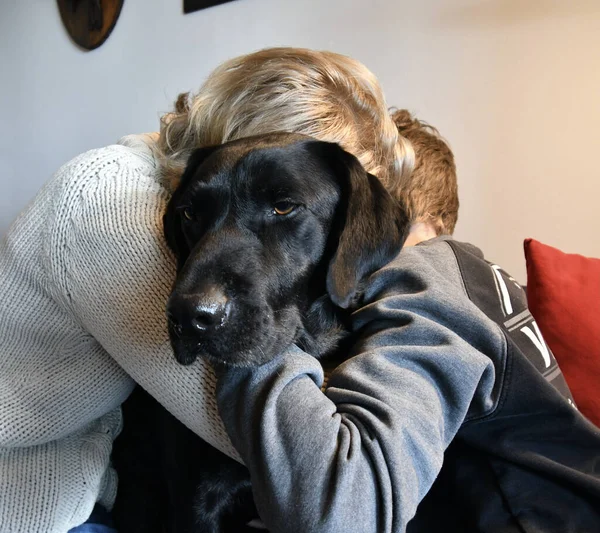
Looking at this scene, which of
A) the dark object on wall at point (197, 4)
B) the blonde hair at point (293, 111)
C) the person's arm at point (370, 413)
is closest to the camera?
the person's arm at point (370, 413)

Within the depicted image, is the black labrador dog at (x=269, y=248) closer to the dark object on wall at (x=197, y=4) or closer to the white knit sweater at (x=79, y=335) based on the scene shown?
the white knit sweater at (x=79, y=335)

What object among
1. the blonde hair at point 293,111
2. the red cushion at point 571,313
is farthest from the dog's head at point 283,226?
the red cushion at point 571,313

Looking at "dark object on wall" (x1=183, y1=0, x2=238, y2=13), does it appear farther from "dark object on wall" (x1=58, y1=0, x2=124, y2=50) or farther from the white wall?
"dark object on wall" (x1=58, y1=0, x2=124, y2=50)

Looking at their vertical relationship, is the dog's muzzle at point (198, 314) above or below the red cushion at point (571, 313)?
above

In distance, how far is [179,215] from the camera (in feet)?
3.10

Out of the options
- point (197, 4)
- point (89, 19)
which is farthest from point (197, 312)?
point (89, 19)

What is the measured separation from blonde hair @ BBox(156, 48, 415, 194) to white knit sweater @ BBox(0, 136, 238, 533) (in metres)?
0.13

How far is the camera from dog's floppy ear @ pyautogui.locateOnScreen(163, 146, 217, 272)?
0.91m

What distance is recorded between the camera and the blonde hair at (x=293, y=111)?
108 cm

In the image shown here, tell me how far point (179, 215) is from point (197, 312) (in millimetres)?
272

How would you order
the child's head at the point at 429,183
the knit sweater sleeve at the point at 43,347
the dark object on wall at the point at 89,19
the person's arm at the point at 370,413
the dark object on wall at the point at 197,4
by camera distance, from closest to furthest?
the person's arm at the point at 370,413
the knit sweater sleeve at the point at 43,347
the child's head at the point at 429,183
the dark object on wall at the point at 197,4
the dark object on wall at the point at 89,19

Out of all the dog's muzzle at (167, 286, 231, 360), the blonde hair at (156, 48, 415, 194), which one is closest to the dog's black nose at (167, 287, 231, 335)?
the dog's muzzle at (167, 286, 231, 360)

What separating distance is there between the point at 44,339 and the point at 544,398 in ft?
2.77

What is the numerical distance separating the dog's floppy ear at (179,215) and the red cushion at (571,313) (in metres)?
0.88
